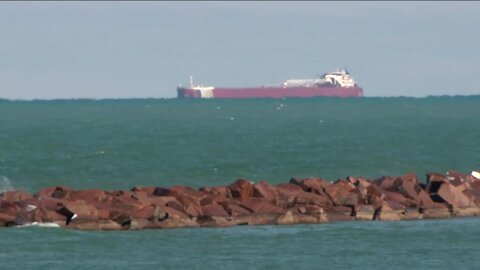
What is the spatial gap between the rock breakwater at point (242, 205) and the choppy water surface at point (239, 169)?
84 cm

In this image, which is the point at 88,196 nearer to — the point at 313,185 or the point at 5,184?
the point at 313,185

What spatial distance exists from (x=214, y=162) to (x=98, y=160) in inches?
145

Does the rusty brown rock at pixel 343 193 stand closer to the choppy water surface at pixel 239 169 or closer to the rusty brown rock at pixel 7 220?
the choppy water surface at pixel 239 169

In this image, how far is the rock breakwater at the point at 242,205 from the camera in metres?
29.9

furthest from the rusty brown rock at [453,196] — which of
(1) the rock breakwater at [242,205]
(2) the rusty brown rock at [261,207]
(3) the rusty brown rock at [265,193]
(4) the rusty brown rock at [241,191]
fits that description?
(4) the rusty brown rock at [241,191]

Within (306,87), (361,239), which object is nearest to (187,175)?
(361,239)

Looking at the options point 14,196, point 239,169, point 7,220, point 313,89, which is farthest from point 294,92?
point 7,220

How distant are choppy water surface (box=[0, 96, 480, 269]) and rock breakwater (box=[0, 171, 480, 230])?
84cm

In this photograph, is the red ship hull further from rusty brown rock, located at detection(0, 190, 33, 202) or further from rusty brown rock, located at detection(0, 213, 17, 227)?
rusty brown rock, located at detection(0, 213, 17, 227)

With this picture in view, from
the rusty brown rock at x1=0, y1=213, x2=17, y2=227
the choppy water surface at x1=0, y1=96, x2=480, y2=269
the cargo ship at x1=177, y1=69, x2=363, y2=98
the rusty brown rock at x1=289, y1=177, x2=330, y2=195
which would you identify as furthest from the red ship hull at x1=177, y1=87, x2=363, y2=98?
the rusty brown rock at x1=0, y1=213, x2=17, y2=227

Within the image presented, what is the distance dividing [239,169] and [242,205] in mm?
15410

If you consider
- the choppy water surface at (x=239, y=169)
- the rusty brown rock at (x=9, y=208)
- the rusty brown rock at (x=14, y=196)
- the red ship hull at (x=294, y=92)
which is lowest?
the red ship hull at (x=294, y=92)

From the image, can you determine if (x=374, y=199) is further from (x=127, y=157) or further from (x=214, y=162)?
(x=127, y=157)

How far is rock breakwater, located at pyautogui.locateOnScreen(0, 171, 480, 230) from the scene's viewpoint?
2986 centimetres
